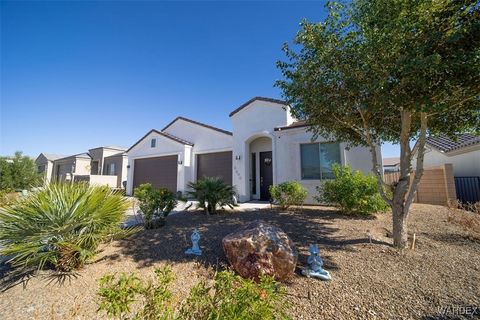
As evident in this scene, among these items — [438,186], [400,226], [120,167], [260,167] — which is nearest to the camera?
[400,226]

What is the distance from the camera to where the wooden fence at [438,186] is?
9256 millimetres

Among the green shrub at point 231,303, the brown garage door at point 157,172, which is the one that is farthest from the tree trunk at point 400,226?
the brown garage door at point 157,172

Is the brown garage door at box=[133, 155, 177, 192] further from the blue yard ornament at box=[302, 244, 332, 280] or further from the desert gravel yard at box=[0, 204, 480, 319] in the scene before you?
the blue yard ornament at box=[302, 244, 332, 280]

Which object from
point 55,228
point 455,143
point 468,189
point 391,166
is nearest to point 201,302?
point 55,228

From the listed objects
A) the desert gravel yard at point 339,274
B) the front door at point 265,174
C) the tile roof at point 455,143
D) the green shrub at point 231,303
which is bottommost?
the desert gravel yard at point 339,274

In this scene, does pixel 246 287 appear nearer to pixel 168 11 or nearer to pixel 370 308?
pixel 370 308

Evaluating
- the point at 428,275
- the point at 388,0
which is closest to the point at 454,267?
the point at 428,275

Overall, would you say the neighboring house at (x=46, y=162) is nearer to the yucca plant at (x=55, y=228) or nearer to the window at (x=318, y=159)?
the yucca plant at (x=55, y=228)

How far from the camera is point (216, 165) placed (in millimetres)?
14148

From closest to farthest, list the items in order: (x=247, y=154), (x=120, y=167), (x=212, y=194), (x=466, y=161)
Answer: (x=212, y=194), (x=466, y=161), (x=247, y=154), (x=120, y=167)

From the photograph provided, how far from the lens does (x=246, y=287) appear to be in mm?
1739

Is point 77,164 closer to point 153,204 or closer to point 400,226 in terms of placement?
point 153,204

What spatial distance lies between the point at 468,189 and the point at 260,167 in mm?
10557

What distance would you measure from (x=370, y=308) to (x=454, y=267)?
7.70 feet
